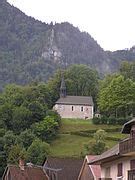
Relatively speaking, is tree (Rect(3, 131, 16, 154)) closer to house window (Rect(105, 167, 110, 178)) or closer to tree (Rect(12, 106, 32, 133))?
tree (Rect(12, 106, 32, 133))

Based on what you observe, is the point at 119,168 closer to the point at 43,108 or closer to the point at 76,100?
the point at 43,108

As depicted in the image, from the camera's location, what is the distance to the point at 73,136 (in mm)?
123250

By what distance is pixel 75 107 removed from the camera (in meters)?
158

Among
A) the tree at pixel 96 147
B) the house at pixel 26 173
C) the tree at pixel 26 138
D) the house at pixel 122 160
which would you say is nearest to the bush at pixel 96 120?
the tree at pixel 26 138

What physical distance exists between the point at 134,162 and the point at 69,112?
122 m

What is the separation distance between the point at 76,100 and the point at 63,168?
93037 mm

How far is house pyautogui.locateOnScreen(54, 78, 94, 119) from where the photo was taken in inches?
6127

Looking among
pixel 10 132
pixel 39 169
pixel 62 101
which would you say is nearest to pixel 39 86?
pixel 62 101

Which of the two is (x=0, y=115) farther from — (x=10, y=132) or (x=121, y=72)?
(x=121, y=72)

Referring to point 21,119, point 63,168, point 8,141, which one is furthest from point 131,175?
point 21,119

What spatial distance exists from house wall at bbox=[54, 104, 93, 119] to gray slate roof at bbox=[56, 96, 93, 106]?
3.21ft

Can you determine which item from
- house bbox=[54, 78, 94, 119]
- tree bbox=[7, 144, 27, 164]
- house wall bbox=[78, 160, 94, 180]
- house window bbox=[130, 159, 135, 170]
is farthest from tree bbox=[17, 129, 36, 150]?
house window bbox=[130, 159, 135, 170]

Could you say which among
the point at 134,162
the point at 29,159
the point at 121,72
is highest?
the point at 121,72

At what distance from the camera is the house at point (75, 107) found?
511ft
